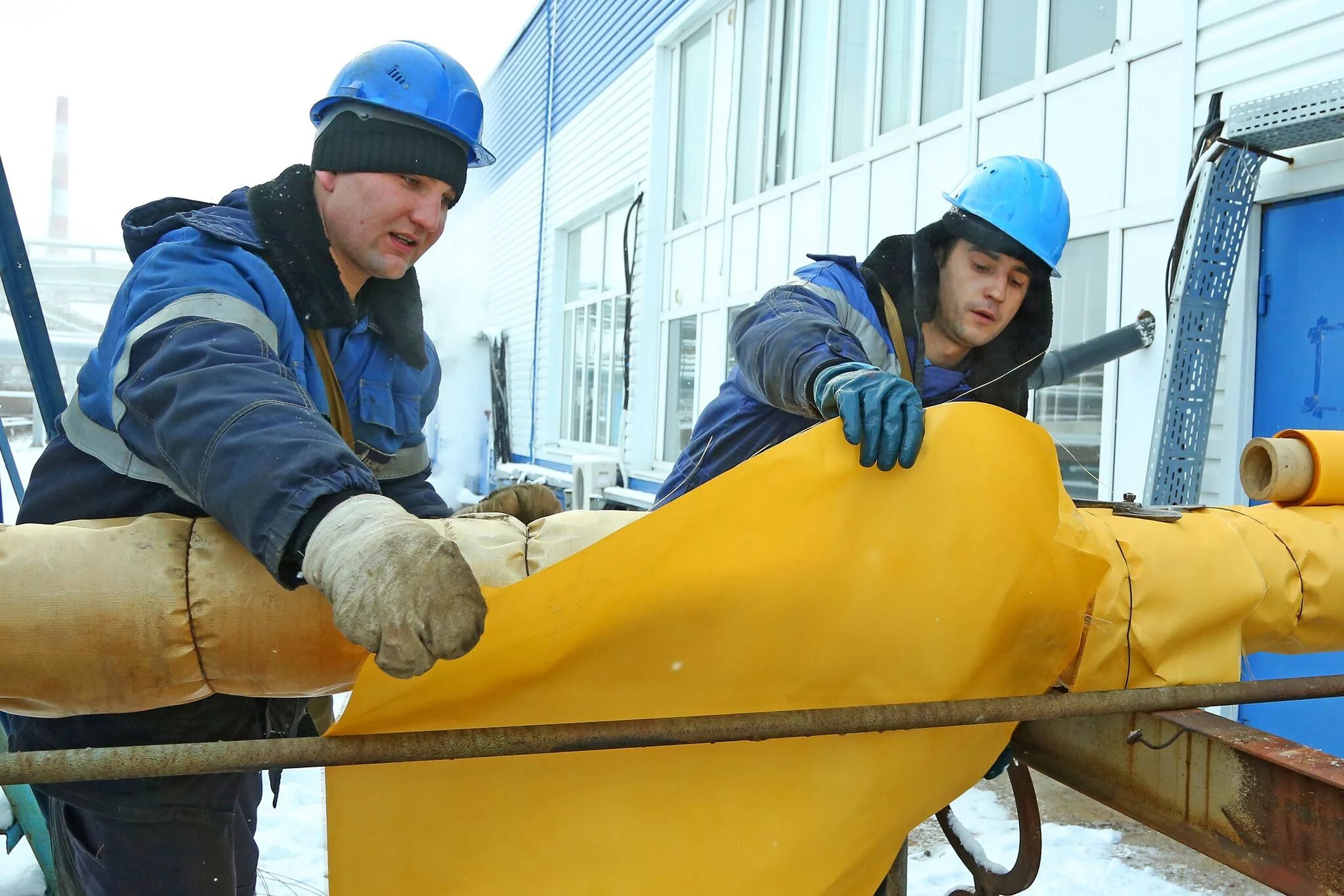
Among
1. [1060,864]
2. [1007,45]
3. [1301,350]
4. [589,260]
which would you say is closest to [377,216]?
[1060,864]

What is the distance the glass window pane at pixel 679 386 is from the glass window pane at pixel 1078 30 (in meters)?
5.02

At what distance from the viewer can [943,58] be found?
234 inches

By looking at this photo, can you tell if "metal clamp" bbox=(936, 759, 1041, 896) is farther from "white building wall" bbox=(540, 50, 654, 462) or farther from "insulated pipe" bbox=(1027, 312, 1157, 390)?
"white building wall" bbox=(540, 50, 654, 462)

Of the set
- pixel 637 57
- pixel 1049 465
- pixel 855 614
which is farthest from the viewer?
pixel 637 57

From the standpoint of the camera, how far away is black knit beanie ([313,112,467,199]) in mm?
1779

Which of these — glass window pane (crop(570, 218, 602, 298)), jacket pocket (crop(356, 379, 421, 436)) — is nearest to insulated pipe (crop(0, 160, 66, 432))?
jacket pocket (crop(356, 379, 421, 436))

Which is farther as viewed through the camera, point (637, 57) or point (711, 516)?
point (637, 57)

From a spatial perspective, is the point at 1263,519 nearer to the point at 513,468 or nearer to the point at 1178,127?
the point at 1178,127

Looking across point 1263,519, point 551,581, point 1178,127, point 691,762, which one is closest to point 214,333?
point 551,581

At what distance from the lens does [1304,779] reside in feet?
4.20

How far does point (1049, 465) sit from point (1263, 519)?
59 centimetres

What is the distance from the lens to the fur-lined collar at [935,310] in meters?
2.43

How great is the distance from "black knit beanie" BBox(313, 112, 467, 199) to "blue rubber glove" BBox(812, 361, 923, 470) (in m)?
0.96

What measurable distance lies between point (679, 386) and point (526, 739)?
8.97 m
